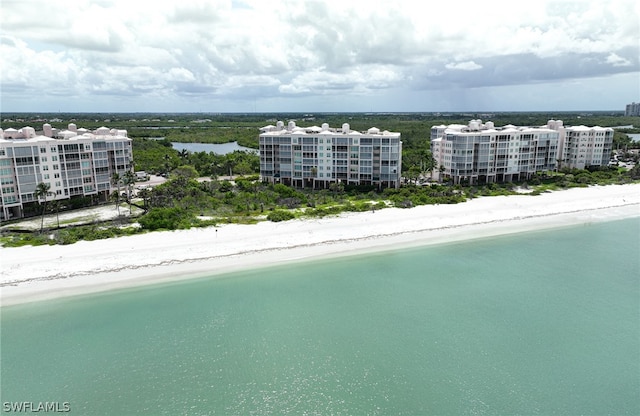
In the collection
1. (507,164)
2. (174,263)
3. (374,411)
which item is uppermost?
(507,164)

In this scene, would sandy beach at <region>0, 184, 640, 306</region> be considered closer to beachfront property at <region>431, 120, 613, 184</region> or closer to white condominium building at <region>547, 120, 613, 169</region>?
beachfront property at <region>431, 120, 613, 184</region>

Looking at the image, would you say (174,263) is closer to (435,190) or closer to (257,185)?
(257,185)

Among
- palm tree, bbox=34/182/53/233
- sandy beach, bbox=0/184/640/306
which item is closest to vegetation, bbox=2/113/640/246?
palm tree, bbox=34/182/53/233

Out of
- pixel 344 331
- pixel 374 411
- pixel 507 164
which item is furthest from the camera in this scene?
pixel 507 164

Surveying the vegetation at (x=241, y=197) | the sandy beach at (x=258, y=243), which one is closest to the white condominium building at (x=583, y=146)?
the vegetation at (x=241, y=197)

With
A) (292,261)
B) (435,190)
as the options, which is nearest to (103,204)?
(292,261)

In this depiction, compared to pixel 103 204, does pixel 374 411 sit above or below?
below
